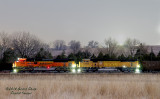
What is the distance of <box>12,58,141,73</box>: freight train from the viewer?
31562 mm

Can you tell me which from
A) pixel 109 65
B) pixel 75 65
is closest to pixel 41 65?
pixel 75 65

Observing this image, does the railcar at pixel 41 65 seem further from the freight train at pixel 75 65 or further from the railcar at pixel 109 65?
the railcar at pixel 109 65

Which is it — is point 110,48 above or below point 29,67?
above

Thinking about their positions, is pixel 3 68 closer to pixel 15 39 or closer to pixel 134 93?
pixel 15 39

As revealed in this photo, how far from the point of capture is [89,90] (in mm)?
10438

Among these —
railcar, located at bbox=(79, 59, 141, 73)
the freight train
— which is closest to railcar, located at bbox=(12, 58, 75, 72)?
the freight train

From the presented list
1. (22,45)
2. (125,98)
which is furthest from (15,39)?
(125,98)

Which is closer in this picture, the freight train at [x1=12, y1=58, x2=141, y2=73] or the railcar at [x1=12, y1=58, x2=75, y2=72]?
the railcar at [x1=12, y1=58, x2=75, y2=72]

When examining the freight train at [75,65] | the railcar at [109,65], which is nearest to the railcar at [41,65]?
the freight train at [75,65]

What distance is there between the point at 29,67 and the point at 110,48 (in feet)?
145

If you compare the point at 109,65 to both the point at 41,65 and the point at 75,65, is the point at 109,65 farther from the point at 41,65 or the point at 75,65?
the point at 41,65

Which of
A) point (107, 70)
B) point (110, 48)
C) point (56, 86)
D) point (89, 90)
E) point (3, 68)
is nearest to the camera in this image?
point (89, 90)

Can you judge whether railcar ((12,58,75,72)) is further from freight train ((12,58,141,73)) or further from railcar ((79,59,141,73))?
railcar ((79,59,141,73))

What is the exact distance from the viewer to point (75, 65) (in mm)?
32250
